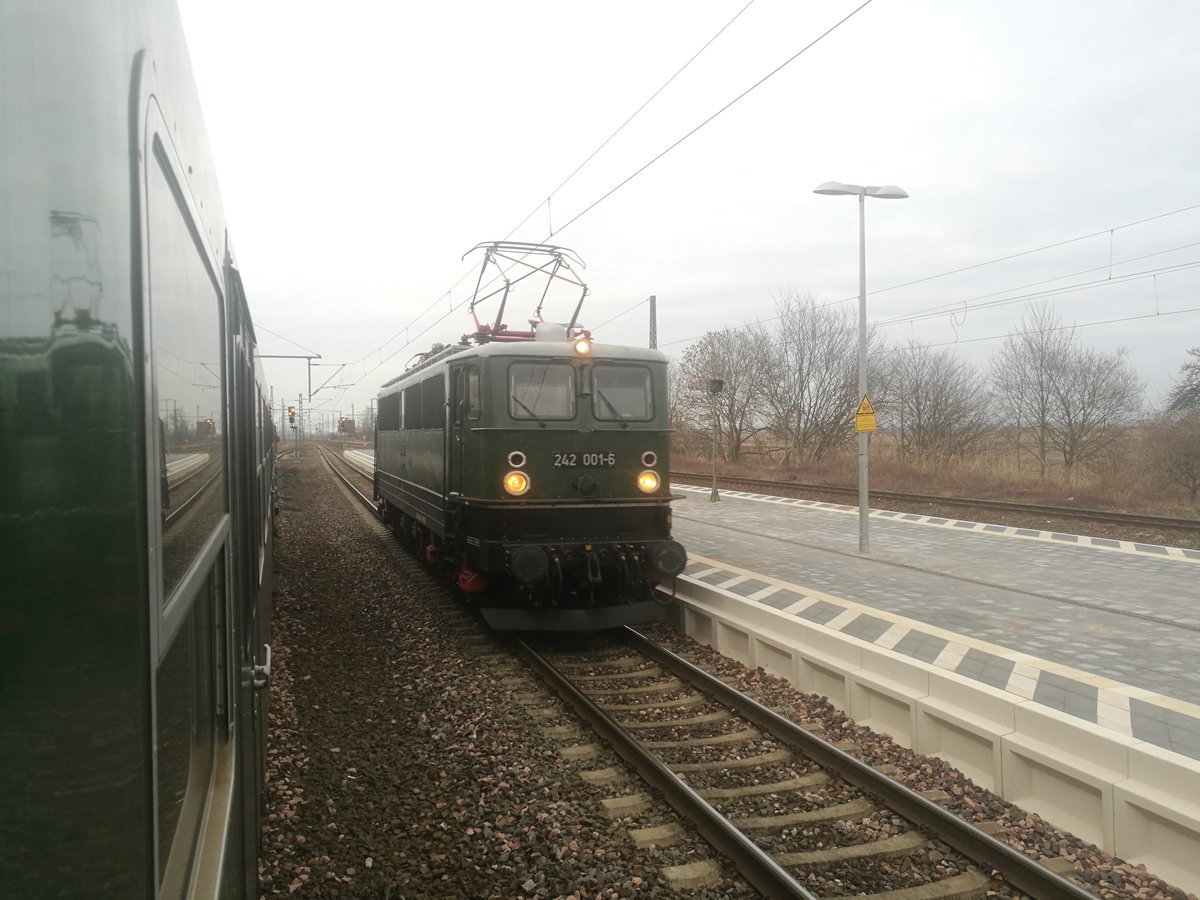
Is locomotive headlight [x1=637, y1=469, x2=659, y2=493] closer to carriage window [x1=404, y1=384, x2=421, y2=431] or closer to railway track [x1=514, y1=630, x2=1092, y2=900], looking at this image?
railway track [x1=514, y1=630, x2=1092, y2=900]

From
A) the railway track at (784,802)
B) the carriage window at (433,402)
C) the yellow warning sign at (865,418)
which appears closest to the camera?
the railway track at (784,802)

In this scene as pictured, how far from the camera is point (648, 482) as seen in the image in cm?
889

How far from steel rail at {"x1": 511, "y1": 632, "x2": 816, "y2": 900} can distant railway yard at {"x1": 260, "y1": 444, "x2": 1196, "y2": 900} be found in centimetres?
1

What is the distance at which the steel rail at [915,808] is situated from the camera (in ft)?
12.9

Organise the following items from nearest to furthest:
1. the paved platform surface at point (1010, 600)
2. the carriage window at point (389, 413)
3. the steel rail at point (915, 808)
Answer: the steel rail at point (915, 808) → the paved platform surface at point (1010, 600) → the carriage window at point (389, 413)

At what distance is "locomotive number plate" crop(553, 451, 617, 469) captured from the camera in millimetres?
8555

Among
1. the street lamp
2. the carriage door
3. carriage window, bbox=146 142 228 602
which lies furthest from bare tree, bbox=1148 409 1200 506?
carriage window, bbox=146 142 228 602

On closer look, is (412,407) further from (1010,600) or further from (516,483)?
(1010,600)

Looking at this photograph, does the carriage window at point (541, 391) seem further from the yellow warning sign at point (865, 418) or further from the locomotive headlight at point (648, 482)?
the yellow warning sign at point (865, 418)

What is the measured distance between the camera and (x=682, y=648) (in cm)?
841

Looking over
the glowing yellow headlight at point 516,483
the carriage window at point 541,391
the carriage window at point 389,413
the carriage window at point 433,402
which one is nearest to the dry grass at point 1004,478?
the carriage window at point 389,413

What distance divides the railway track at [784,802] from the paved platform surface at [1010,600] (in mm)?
1457

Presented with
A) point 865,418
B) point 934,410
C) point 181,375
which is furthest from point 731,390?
point 181,375

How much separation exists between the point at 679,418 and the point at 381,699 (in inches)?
1130
